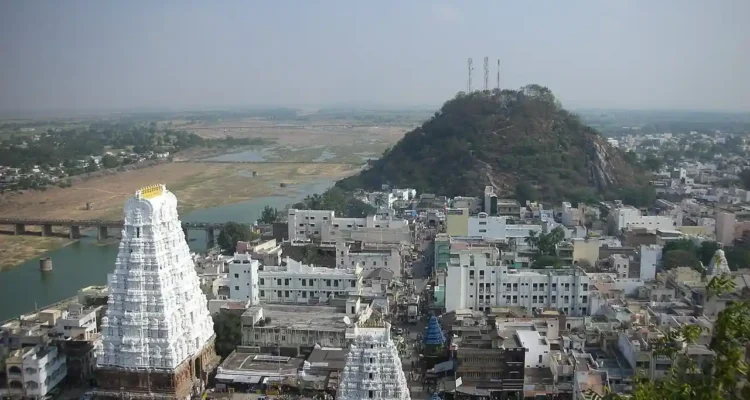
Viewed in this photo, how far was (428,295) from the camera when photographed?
20516 mm

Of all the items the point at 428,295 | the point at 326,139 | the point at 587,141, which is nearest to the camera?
the point at 428,295

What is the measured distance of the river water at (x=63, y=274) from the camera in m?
22.3

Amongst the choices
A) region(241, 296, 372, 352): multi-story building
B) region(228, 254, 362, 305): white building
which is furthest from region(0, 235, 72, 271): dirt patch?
region(241, 296, 372, 352): multi-story building

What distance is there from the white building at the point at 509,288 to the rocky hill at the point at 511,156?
1712 cm

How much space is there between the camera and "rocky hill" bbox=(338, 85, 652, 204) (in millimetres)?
37719

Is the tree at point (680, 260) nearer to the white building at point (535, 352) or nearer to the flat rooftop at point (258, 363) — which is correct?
the white building at point (535, 352)

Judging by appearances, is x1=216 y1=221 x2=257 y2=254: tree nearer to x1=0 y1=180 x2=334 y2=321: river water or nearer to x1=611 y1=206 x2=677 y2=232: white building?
x1=0 y1=180 x2=334 y2=321: river water

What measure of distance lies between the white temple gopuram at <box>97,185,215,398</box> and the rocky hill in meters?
24.5

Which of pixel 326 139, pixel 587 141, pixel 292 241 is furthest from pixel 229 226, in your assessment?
pixel 326 139

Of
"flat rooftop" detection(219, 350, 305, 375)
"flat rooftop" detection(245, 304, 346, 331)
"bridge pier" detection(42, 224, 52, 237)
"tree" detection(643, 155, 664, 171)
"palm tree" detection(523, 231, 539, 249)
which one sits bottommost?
"bridge pier" detection(42, 224, 52, 237)

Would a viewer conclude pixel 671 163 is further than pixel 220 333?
Yes

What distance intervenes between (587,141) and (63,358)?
34.9 metres

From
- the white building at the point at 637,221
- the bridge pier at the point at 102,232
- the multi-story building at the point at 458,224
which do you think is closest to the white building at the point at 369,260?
the multi-story building at the point at 458,224

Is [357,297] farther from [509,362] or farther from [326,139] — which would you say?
[326,139]
